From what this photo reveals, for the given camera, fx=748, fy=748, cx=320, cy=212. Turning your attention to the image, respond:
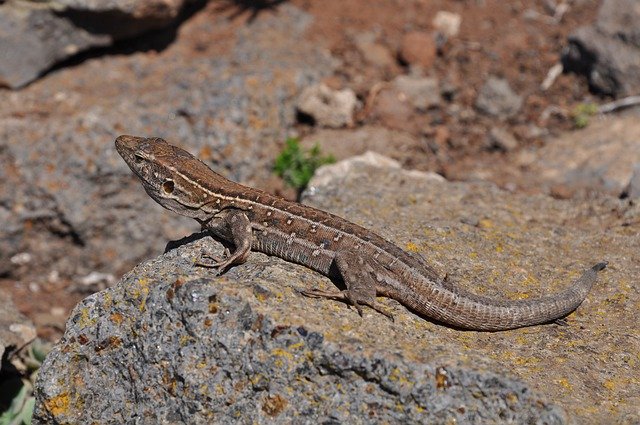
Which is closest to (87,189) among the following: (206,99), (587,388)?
(206,99)

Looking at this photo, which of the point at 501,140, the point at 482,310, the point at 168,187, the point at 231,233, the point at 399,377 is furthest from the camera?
the point at 501,140

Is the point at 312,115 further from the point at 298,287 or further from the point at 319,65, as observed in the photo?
the point at 298,287

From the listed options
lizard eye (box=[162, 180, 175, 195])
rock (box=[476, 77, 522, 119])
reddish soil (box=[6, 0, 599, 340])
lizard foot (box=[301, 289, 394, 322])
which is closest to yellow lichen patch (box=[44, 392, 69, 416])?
lizard eye (box=[162, 180, 175, 195])

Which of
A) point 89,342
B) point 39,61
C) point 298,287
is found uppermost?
point 298,287

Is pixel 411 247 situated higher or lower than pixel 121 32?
higher

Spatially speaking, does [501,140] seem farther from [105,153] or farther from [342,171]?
[105,153]

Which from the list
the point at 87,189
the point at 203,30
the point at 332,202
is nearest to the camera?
the point at 332,202

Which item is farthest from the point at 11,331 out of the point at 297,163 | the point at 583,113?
the point at 583,113

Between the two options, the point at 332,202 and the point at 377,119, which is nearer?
the point at 332,202
